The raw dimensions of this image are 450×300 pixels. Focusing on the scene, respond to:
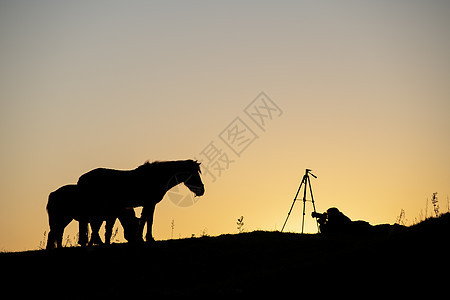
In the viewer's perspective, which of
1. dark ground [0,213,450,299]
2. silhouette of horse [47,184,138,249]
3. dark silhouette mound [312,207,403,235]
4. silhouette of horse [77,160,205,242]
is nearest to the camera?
dark ground [0,213,450,299]

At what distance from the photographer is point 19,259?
902 inches

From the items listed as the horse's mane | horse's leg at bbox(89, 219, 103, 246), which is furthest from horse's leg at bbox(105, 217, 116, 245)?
the horse's mane

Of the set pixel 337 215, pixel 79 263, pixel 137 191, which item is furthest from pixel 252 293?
pixel 337 215

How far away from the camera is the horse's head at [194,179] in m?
25.2

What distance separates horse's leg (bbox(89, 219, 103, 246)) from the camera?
26812 mm

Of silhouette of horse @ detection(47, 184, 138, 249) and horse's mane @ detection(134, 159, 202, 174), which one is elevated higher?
horse's mane @ detection(134, 159, 202, 174)

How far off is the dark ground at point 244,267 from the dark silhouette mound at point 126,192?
7.29 feet

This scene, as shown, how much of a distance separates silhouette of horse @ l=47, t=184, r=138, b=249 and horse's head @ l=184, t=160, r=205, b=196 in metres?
3.33

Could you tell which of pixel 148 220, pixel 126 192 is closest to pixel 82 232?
pixel 126 192

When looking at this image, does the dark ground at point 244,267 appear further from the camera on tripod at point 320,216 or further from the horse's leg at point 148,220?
the camera on tripod at point 320,216

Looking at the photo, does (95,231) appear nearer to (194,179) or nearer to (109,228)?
(109,228)

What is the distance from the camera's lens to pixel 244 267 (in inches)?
767

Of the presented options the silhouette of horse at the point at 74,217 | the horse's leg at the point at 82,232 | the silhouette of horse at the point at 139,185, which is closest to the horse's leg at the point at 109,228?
the silhouette of horse at the point at 74,217

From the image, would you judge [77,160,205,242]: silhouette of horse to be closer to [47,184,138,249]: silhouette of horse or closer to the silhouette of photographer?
[47,184,138,249]: silhouette of horse
